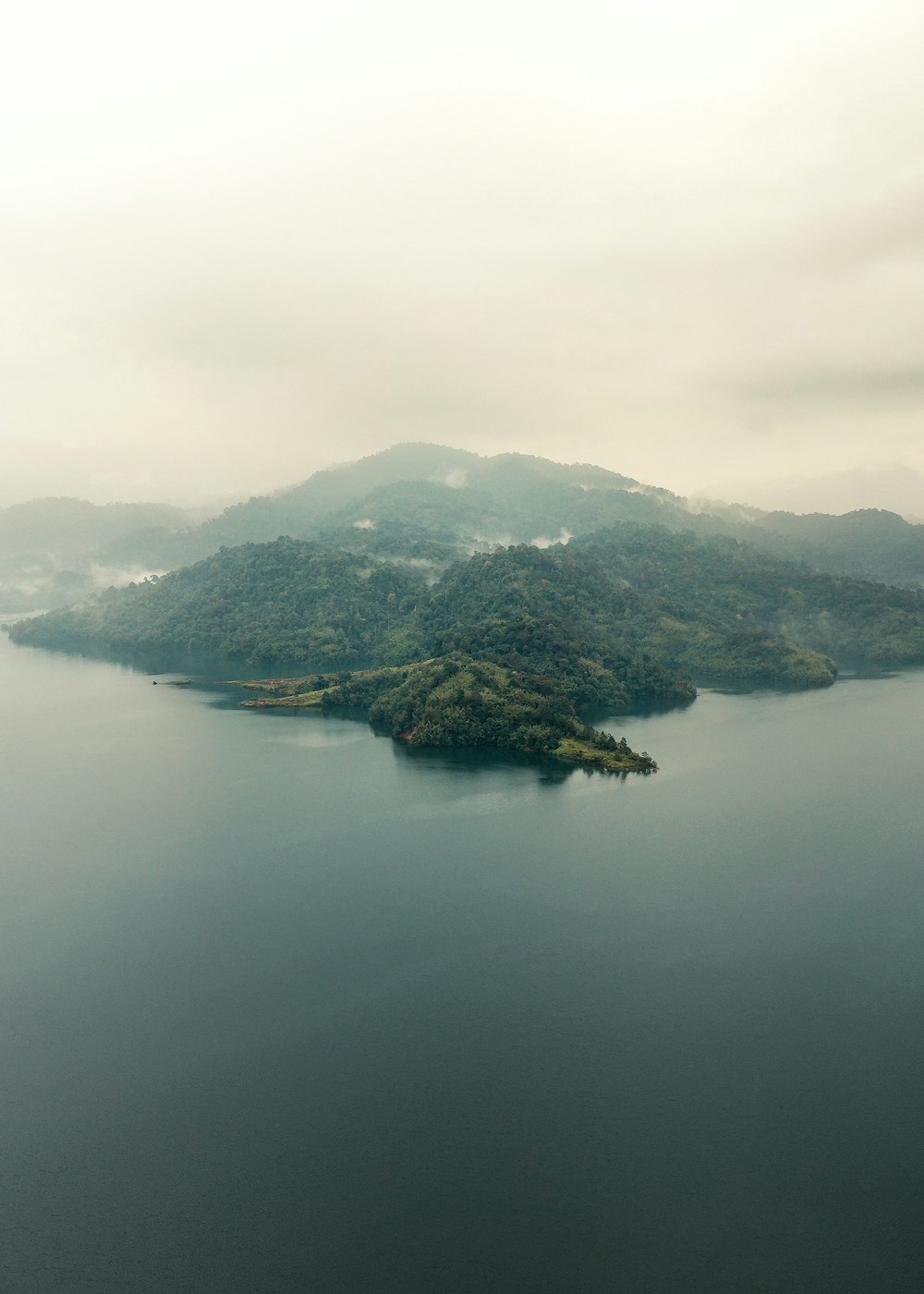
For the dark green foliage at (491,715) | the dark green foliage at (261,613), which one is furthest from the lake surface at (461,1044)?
the dark green foliage at (261,613)

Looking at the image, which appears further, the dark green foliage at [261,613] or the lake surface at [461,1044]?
the dark green foliage at [261,613]

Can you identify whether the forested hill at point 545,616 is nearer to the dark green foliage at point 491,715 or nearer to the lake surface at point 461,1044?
the dark green foliage at point 491,715

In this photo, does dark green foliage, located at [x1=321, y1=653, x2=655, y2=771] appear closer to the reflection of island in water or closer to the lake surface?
the reflection of island in water

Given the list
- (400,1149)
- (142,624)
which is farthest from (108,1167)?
(142,624)

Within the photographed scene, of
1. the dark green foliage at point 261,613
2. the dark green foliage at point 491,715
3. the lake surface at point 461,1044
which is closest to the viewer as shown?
the lake surface at point 461,1044

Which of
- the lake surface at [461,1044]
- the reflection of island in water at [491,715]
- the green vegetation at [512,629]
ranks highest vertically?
the green vegetation at [512,629]
